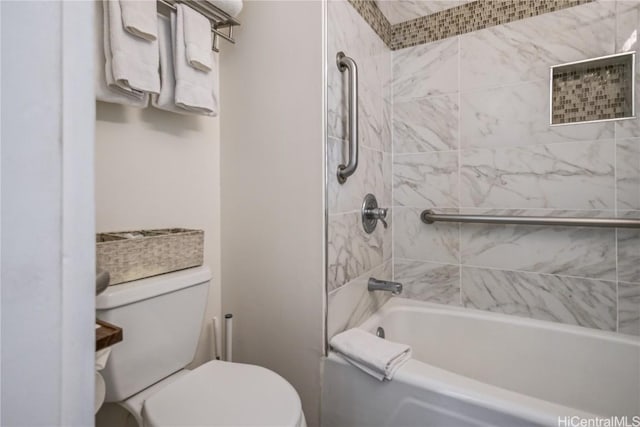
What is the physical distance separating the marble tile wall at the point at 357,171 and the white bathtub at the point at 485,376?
185mm

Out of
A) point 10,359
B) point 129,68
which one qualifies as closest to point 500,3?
point 129,68

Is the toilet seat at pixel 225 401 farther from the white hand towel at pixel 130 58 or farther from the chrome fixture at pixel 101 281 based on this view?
the white hand towel at pixel 130 58

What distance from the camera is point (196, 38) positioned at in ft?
3.63

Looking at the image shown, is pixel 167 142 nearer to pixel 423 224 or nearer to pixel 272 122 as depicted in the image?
pixel 272 122

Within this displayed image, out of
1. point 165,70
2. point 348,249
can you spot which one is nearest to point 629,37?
point 348,249

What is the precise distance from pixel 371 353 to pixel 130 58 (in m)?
1.21

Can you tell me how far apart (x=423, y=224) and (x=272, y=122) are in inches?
38.3

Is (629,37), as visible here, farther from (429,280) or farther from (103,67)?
(103,67)

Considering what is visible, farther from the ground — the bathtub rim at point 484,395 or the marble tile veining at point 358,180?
the marble tile veining at point 358,180

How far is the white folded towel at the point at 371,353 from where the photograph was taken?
1.08 metres

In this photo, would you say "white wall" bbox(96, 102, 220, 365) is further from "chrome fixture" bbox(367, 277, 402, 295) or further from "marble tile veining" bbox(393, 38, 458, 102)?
"marble tile veining" bbox(393, 38, 458, 102)

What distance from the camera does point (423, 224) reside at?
69.0 inches

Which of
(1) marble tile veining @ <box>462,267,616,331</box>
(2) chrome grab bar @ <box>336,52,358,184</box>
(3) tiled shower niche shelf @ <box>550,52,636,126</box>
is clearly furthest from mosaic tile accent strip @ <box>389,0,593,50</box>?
(1) marble tile veining @ <box>462,267,616,331</box>

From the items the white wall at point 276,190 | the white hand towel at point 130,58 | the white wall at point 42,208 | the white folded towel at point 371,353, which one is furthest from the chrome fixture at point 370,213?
the white wall at point 42,208
